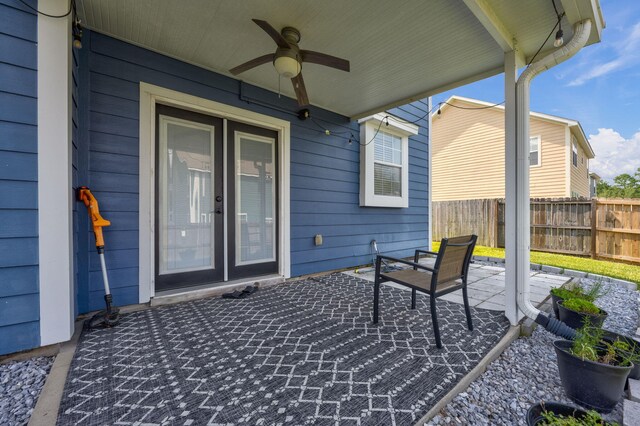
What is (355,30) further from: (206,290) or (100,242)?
(206,290)

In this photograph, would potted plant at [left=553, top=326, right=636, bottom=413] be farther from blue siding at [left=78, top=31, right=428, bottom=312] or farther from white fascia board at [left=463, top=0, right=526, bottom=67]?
blue siding at [left=78, top=31, right=428, bottom=312]

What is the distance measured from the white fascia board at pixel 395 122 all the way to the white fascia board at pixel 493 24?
2233 millimetres

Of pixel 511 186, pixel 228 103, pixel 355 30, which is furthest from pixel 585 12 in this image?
pixel 228 103

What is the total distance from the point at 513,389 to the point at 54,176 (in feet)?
10.4

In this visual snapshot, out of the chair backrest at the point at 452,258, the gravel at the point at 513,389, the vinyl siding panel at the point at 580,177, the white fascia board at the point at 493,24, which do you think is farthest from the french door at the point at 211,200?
the vinyl siding panel at the point at 580,177

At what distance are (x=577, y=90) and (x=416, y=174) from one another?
14.2m

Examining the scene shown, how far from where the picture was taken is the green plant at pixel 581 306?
2127 millimetres

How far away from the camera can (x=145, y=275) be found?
8.68 feet

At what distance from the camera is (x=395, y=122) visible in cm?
481

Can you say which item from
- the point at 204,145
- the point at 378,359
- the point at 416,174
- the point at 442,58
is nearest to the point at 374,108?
the point at 442,58

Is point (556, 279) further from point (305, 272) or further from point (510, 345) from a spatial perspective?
point (305, 272)

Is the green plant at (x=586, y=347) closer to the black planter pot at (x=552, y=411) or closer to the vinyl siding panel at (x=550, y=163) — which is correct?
the black planter pot at (x=552, y=411)

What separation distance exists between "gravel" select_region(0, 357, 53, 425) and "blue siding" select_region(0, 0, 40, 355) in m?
0.12

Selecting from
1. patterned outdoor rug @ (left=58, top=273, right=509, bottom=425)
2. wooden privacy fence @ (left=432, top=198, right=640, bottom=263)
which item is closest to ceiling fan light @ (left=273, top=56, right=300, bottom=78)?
patterned outdoor rug @ (left=58, top=273, right=509, bottom=425)
